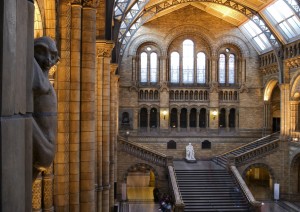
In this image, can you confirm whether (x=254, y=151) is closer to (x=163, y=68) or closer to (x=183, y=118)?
(x=183, y=118)

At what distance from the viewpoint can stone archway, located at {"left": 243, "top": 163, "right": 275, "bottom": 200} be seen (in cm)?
3127

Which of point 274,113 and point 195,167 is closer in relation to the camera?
point 195,167

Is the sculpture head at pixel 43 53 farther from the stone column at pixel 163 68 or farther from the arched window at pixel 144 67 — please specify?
the arched window at pixel 144 67

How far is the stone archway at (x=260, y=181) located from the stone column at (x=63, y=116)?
2394 cm

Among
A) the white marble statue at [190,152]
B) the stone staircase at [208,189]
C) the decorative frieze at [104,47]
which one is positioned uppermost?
the decorative frieze at [104,47]

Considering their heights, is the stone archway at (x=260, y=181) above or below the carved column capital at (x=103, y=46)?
below

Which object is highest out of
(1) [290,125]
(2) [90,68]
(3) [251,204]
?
(2) [90,68]

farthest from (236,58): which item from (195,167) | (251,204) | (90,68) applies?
(90,68)

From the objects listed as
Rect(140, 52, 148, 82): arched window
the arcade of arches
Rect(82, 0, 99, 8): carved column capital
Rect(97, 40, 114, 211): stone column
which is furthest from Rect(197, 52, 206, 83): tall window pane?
Rect(82, 0, 99, 8): carved column capital

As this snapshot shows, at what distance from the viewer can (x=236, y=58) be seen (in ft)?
120

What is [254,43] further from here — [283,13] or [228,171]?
[228,171]

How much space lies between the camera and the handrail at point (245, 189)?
2477cm

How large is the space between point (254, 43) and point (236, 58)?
78.3 inches

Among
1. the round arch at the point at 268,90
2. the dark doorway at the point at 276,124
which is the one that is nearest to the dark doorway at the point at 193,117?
the round arch at the point at 268,90
